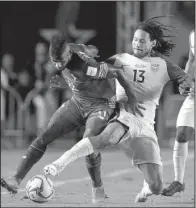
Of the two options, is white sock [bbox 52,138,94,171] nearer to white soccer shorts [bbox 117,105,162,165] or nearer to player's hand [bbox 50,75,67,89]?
white soccer shorts [bbox 117,105,162,165]

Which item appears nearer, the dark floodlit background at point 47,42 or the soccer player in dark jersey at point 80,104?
the soccer player in dark jersey at point 80,104

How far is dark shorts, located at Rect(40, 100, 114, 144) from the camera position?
27.1 feet

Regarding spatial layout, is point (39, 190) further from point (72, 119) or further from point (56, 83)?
point (56, 83)

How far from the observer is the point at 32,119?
16406 mm

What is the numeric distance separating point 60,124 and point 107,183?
2372 mm

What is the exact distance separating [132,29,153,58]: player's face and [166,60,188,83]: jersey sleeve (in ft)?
0.85

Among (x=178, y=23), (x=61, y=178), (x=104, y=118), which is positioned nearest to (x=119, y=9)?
(x=178, y=23)

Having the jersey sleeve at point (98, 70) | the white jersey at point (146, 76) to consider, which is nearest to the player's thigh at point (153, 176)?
the white jersey at point (146, 76)

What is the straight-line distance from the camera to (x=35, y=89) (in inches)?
642

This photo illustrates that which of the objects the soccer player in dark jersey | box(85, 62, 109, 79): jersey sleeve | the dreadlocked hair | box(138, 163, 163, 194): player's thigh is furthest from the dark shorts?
the dreadlocked hair

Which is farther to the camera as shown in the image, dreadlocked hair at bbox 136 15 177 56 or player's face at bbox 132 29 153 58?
dreadlocked hair at bbox 136 15 177 56

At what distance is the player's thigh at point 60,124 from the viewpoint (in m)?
8.38

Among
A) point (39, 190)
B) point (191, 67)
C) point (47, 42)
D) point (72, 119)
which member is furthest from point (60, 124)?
point (47, 42)

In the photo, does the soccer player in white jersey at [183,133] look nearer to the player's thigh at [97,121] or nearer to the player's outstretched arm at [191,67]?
the player's outstretched arm at [191,67]
